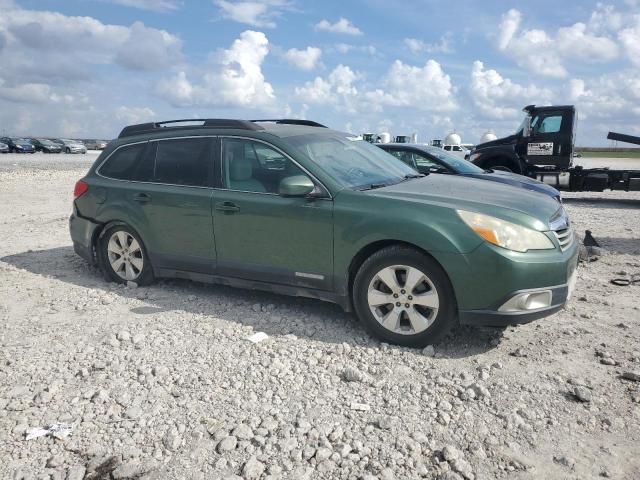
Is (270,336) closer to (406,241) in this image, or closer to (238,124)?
(406,241)

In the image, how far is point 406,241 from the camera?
4113 millimetres

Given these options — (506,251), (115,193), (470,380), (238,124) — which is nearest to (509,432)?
(470,380)

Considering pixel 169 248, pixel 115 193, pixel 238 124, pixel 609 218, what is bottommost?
pixel 609 218

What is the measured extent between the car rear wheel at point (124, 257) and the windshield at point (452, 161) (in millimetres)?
5789

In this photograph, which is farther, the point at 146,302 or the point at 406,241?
the point at 146,302

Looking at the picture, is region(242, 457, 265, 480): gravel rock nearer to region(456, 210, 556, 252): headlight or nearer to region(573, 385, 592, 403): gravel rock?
region(573, 385, 592, 403): gravel rock

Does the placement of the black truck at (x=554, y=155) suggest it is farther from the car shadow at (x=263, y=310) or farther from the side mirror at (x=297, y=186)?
the side mirror at (x=297, y=186)

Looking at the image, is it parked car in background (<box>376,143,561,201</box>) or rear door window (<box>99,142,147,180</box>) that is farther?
parked car in background (<box>376,143,561,201</box>)

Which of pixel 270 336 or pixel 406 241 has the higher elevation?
pixel 406 241

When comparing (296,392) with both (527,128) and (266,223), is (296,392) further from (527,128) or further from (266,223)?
(527,128)

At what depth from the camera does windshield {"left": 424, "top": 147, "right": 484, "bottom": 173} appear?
9.62 meters

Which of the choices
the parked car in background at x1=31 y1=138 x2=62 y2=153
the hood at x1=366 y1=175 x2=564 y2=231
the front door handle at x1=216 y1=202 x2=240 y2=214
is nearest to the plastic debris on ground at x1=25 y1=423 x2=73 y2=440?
the front door handle at x1=216 y1=202 x2=240 y2=214

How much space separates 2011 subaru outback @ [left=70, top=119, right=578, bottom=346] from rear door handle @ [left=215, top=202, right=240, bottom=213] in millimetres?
13

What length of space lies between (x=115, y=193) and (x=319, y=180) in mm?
2517
